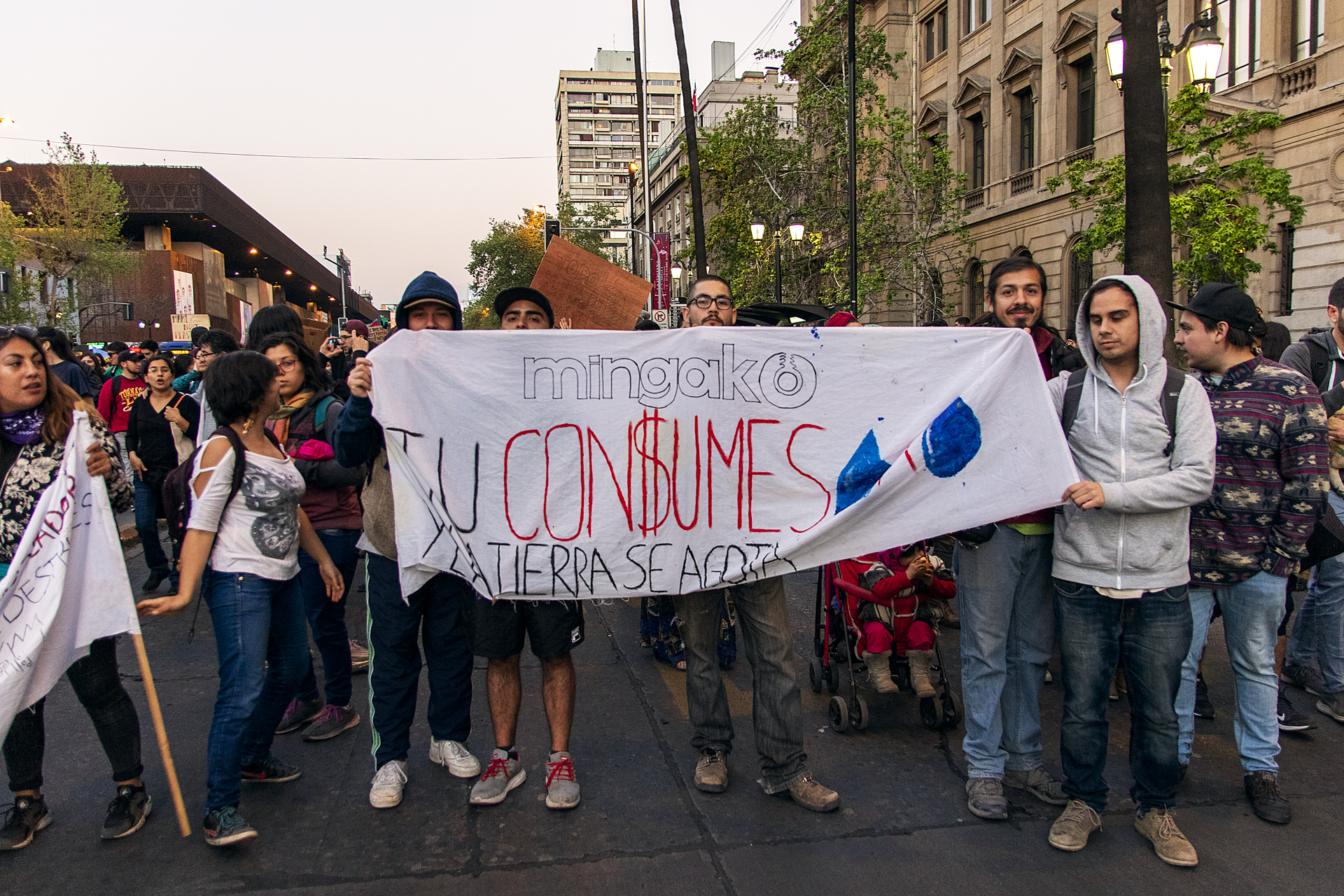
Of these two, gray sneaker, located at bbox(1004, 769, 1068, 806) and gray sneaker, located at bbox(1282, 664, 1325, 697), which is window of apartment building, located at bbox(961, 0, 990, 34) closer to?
gray sneaker, located at bbox(1282, 664, 1325, 697)

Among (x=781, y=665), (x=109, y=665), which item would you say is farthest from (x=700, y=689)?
(x=109, y=665)

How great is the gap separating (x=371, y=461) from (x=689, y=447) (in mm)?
1350

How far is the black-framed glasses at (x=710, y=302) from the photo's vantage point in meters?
5.76

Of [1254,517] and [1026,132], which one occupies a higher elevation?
[1026,132]

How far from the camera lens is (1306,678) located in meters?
5.03

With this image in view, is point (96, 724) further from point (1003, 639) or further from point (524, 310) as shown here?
point (1003, 639)

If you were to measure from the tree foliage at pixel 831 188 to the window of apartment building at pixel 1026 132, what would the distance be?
2036mm

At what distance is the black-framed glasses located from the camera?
576 cm

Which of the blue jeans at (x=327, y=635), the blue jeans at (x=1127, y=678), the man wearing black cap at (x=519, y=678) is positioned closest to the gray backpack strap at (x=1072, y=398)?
the blue jeans at (x=1127, y=678)

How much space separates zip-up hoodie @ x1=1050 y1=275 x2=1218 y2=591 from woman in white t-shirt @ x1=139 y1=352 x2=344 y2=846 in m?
3.09

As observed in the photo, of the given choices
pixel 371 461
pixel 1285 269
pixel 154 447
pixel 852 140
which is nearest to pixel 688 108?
pixel 852 140

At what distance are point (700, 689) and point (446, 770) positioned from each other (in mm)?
1210

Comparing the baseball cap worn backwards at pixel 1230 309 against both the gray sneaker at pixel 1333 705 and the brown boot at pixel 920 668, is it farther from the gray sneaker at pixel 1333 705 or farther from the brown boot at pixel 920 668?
the gray sneaker at pixel 1333 705

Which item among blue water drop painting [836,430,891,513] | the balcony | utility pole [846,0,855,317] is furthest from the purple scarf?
the balcony
